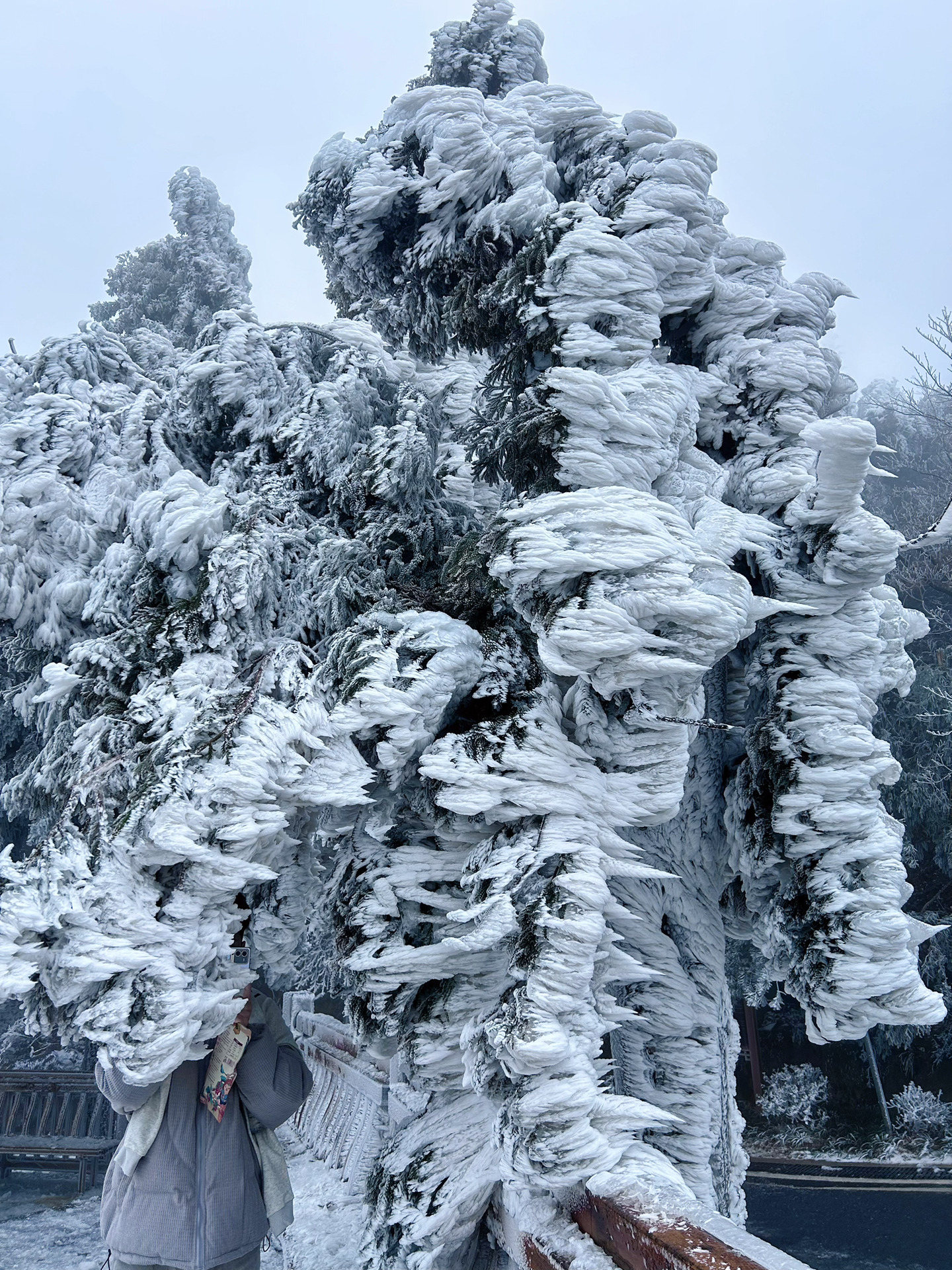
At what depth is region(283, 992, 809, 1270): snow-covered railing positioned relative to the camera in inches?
53.6

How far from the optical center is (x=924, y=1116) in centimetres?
771

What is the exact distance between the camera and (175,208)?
36.3 ft

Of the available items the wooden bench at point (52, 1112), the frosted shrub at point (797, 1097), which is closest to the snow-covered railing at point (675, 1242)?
the wooden bench at point (52, 1112)

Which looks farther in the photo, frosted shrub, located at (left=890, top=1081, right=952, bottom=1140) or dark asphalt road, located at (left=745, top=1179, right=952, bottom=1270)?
frosted shrub, located at (left=890, top=1081, right=952, bottom=1140)

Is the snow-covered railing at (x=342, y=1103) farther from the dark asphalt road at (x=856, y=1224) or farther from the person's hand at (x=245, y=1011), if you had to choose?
the dark asphalt road at (x=856, y=1224)

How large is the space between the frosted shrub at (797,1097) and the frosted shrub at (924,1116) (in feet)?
2.38

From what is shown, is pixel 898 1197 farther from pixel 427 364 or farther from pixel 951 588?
pixel 427 364

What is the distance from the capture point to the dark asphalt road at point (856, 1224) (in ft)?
18.1

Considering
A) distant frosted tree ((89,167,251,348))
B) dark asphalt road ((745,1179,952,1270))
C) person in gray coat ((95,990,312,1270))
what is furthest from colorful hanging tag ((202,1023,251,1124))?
distant frosted tree ((89,167,251,348))

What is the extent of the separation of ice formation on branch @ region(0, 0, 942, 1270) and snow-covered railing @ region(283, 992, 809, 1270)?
83 mm

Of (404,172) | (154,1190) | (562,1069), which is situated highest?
(404,172)

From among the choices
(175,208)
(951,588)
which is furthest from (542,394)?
(175,208)

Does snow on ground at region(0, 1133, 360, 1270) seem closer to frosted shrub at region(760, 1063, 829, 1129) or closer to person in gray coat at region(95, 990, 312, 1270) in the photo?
person in gray coat at region(95, 990, 312, 1270)

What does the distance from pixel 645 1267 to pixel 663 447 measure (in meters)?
1.69
